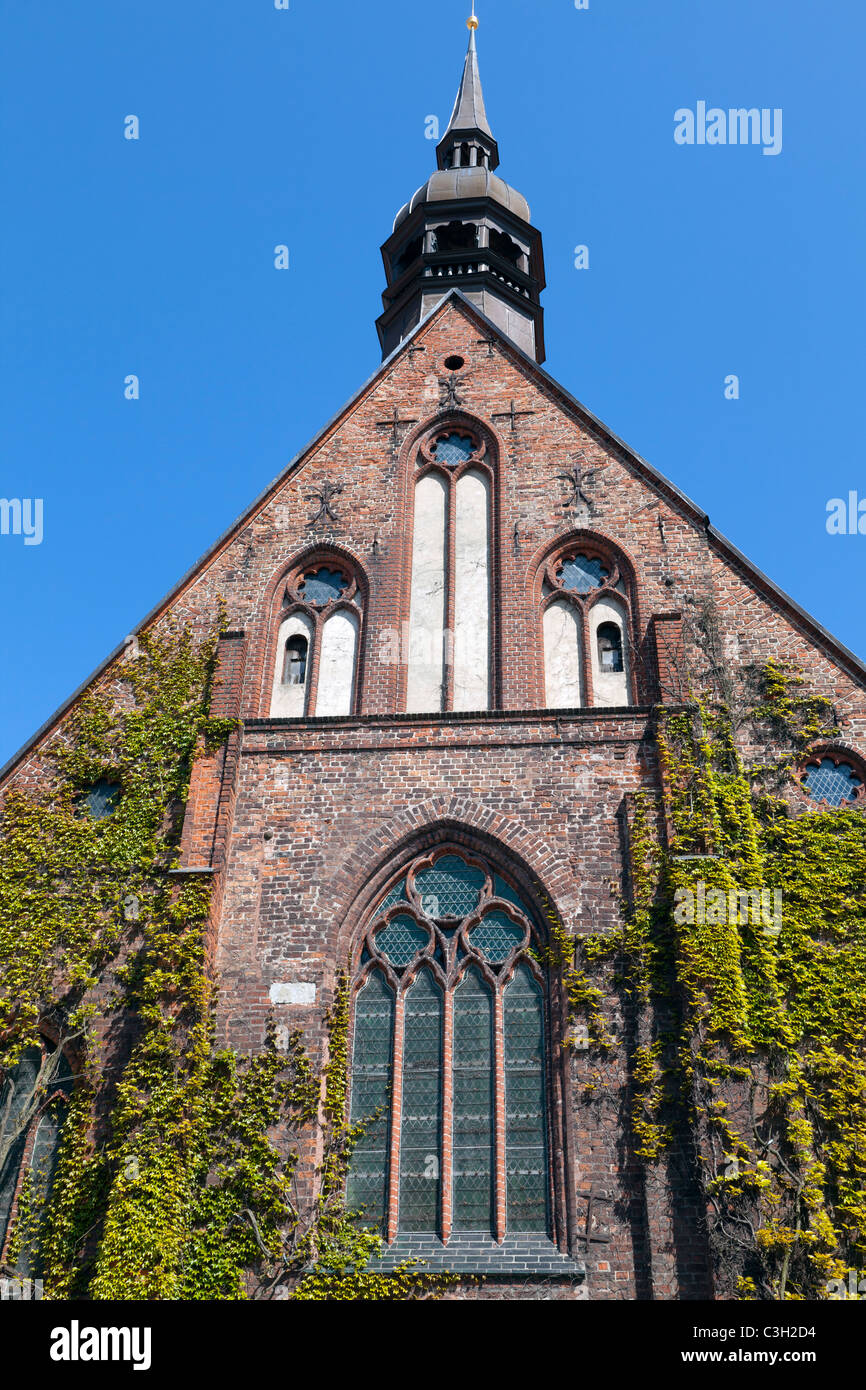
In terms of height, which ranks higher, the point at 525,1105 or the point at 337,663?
the point at 337,663

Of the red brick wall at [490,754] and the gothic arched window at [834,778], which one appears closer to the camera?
the red brick wall at [490,754]

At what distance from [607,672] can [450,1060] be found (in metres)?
5.25

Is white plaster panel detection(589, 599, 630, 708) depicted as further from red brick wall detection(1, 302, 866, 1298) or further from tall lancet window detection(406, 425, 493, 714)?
tall lancet window detection(406, 425, 493, 714)

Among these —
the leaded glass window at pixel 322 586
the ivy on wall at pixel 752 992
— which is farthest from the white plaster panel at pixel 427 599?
the ivy on wall at pixel 752 992

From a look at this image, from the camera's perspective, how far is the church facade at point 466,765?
499 inches

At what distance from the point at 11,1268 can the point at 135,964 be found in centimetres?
324

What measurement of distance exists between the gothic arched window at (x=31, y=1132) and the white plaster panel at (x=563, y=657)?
280 inches

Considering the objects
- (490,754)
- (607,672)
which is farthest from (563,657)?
(490,754)

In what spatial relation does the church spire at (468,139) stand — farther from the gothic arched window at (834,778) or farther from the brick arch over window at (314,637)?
the gothic arched window at (834,778)

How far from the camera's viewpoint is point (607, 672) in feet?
52.0

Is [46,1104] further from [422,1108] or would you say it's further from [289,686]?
[289,686]

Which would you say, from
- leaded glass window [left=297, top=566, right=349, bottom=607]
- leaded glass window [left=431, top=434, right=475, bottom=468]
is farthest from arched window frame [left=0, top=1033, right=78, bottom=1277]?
leaded glass window [left=431, top=434, right=475, bottom=468]

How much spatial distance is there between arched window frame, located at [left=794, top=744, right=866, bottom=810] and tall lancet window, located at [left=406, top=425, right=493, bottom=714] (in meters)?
3.87

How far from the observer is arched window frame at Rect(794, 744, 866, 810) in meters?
14.3
